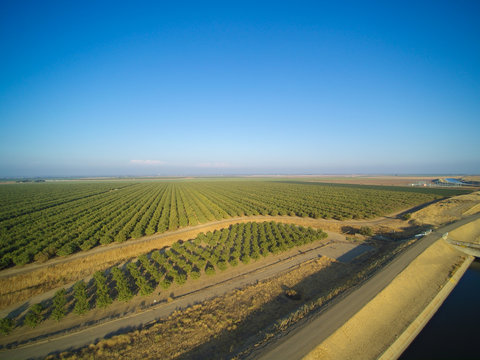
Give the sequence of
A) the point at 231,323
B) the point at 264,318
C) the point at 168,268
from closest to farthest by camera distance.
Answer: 1. the point at 231,323
2. the point at 264,318
3. the point at 168,268

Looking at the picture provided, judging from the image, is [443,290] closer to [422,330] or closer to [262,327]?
[422,330]

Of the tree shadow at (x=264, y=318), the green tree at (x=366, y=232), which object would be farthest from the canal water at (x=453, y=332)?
the green tree at (x=366, y=232)

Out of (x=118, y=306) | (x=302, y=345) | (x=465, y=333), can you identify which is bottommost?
(x=465, y=333)

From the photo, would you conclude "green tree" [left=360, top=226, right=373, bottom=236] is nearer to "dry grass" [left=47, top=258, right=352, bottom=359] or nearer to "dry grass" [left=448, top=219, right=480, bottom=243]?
"dry grass" [left=448, top=219, right=480, bottom=243]

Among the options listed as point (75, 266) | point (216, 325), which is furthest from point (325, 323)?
point (75, 266)

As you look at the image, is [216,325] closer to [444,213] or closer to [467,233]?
[467,233]

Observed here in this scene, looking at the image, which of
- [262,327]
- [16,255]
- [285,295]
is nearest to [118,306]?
[262,327]

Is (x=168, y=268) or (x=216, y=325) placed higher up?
(x=168, y=268)

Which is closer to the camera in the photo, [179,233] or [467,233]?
[467,233]
